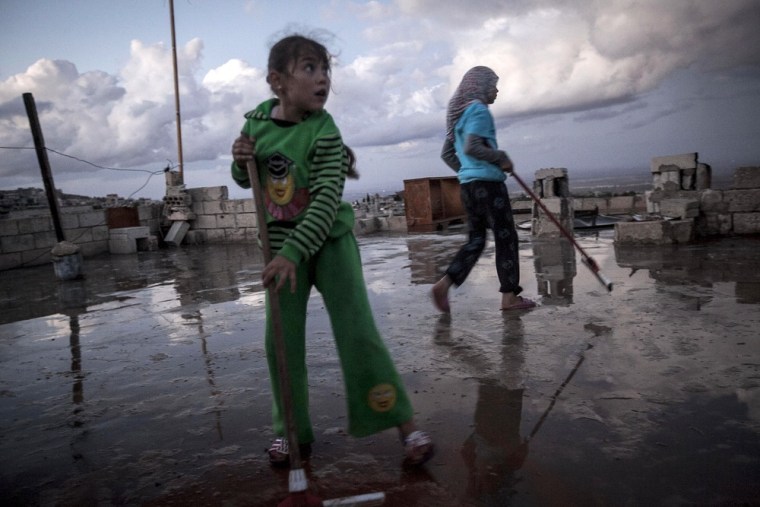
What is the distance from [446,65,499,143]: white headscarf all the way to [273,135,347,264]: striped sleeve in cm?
241

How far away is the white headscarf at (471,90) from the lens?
4.12 metres

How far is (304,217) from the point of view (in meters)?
1.96

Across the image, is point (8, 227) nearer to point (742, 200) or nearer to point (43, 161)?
point (43, 161)

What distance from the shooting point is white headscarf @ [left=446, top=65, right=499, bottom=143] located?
4.12 meters

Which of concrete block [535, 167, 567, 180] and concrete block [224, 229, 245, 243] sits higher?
concrete block [535, 167, 567, 180]

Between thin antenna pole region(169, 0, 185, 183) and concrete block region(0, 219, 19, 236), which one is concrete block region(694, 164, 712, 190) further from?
concrete block region(0, 219, 19, 236)

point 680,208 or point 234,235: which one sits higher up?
point 234,235

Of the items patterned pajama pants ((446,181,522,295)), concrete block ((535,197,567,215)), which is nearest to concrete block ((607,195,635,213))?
concrete block ((535,197,567,215))

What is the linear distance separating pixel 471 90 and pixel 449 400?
8.35ft

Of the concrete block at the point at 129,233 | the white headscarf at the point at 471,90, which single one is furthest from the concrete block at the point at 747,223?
the concrete block at the point at 129,233

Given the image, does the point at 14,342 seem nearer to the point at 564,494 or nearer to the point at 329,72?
the point at 329,72

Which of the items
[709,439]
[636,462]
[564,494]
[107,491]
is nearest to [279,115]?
[107,491]

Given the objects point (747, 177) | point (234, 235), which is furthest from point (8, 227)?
point (747, 177)

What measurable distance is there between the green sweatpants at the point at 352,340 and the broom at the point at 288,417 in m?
0.11
